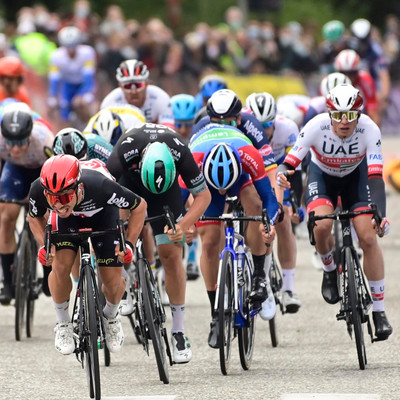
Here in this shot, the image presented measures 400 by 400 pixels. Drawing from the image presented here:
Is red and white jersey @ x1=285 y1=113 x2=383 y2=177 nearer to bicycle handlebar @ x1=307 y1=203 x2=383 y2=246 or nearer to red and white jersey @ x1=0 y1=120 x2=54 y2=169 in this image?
bicycle handlebar @ x1=307 y1=203 x2=383 y2=246

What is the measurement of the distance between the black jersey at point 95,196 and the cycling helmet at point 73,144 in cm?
105

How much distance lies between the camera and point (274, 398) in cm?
902

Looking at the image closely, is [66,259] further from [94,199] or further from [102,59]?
[102,59]

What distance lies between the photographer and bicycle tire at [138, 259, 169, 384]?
958 centimetres

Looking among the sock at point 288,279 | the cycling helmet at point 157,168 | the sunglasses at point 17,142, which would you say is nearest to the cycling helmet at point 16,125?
the sunglasses at point 17,142

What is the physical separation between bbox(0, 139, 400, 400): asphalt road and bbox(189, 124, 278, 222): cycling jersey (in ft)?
3.90

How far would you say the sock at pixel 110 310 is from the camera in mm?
9711

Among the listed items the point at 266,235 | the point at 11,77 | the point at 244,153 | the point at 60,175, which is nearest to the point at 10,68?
the point at 11,77

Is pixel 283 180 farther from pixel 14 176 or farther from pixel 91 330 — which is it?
pixel 14 176

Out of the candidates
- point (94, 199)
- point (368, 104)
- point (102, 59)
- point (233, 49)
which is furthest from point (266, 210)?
point (233, 49)

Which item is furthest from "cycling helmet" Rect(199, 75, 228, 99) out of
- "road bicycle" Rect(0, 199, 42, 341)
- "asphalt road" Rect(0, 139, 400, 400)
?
"road bicycle" Rect(0, 199, 42, 341)

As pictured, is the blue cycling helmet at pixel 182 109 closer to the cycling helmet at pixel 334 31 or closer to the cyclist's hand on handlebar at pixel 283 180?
the cyclist's hand on handlebar at pixel 283 180

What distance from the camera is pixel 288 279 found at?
12.4 metres

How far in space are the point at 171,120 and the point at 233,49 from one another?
611 inches
